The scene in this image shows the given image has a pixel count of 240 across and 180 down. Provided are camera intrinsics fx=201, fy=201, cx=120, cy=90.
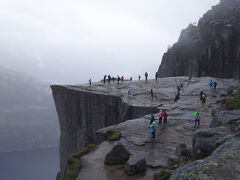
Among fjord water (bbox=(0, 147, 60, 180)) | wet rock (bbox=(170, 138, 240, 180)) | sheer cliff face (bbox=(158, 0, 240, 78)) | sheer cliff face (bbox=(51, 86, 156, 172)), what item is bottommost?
fjord water (bbox=(0, 147, 60, 180))

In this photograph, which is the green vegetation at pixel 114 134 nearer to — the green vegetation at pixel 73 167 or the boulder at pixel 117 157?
the green vegetation at pixel 73 167

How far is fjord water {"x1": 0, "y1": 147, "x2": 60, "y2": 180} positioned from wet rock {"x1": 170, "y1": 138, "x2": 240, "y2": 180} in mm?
102163

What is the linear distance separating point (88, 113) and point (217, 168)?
25.9m

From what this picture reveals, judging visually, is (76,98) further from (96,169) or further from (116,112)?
(96,169)

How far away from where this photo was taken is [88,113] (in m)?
30.1

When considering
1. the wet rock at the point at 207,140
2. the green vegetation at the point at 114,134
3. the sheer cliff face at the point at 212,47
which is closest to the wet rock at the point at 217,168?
the wet rock at the point at 207,140

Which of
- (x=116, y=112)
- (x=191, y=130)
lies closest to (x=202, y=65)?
(x=116, y=112)

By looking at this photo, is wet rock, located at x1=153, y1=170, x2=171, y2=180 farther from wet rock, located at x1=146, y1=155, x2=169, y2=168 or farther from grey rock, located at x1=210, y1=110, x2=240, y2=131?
grey rock, located at x1=210, y1=110, x2=240, y2=131

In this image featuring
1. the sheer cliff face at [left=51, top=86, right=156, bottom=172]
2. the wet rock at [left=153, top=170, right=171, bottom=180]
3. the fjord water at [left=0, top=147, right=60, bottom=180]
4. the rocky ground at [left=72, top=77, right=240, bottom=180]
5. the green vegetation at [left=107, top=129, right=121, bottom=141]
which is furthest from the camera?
the fjord water at [left=0, top=147, right=60, bottom=180]

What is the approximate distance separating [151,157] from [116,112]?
16.9 meters

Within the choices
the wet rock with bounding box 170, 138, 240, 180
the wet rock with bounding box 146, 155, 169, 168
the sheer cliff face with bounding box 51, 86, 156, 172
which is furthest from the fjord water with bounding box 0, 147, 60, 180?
the wet rock with bounding box 170, 138, 240, 180

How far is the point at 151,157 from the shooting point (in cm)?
1141

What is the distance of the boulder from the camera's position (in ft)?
35.8

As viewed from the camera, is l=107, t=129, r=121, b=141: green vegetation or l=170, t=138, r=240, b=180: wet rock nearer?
l=170, t=138, r=240, b=180: wet rock
